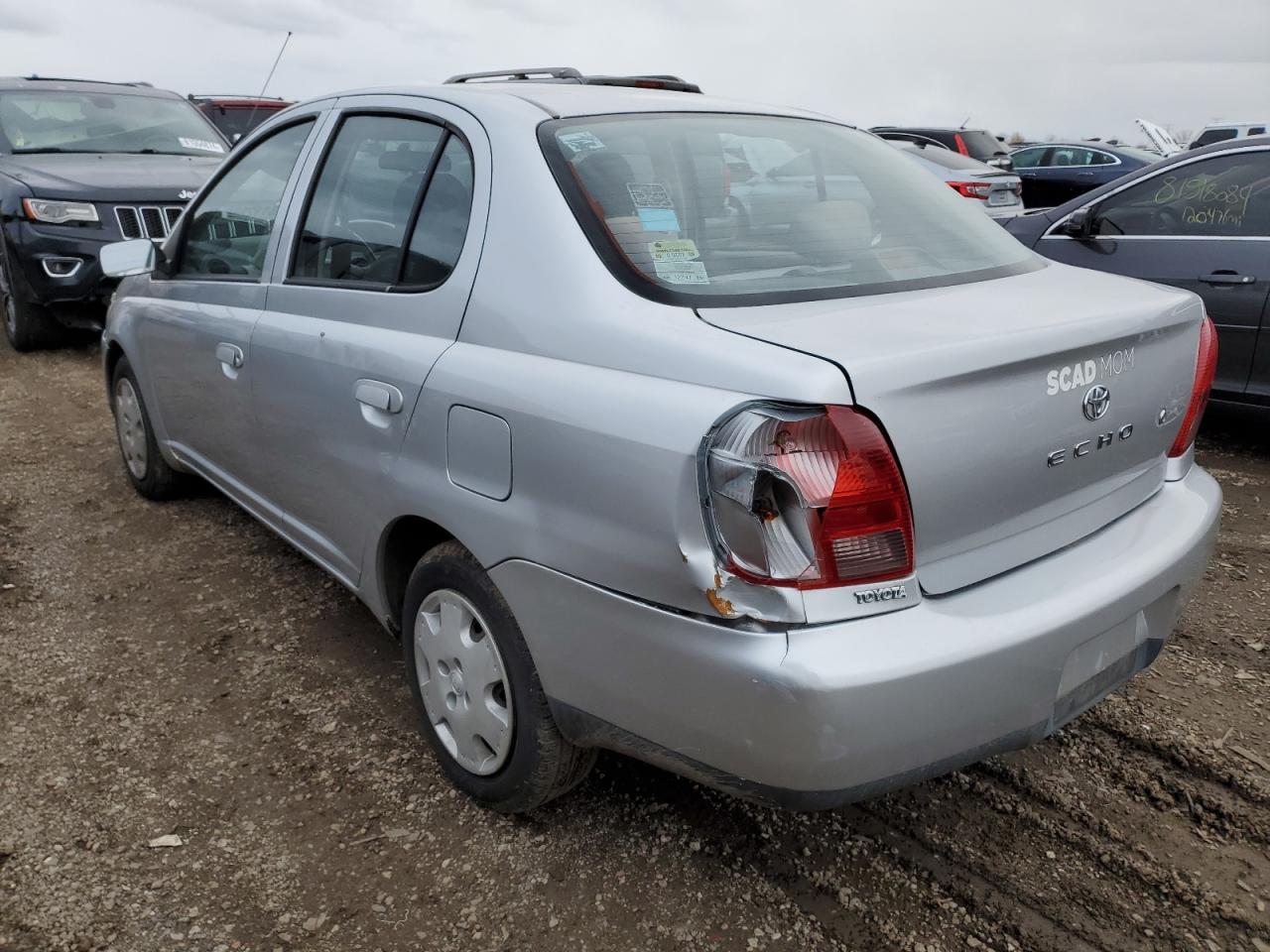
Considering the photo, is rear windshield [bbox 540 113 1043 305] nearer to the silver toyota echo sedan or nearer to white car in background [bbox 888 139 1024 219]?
the silver toyota echo sedan

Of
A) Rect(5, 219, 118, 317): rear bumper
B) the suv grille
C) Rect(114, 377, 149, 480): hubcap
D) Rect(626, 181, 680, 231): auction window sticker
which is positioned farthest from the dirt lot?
the suv grille

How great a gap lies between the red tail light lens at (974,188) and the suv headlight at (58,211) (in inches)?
275

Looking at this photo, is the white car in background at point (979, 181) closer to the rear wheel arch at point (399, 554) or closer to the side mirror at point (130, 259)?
the side mirror at point (130, 259)

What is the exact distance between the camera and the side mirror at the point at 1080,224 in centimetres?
524

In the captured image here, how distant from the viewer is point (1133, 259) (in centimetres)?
512

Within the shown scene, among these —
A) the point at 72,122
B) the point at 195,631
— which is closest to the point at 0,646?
the point at 195,631

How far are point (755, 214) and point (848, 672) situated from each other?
1.11 metres

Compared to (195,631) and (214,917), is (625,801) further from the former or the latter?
(195,631)

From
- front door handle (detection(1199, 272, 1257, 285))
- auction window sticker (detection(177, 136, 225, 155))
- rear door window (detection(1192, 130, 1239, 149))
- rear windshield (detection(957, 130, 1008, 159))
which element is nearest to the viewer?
front door handle (detection(1199, 272, 1257, 285))

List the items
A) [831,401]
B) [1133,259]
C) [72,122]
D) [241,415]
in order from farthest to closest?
1. [72,122]
2. [1133,259]
3. [241,415]
4. [831,401]

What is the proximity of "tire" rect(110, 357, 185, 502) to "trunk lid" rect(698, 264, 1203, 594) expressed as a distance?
321 centimetres

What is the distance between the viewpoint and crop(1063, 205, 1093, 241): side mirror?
5.24 meters

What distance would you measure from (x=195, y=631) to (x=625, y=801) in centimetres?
170

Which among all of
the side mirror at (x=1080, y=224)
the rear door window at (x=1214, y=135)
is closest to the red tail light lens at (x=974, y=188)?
the side mirror at (x=1080, y=224)
